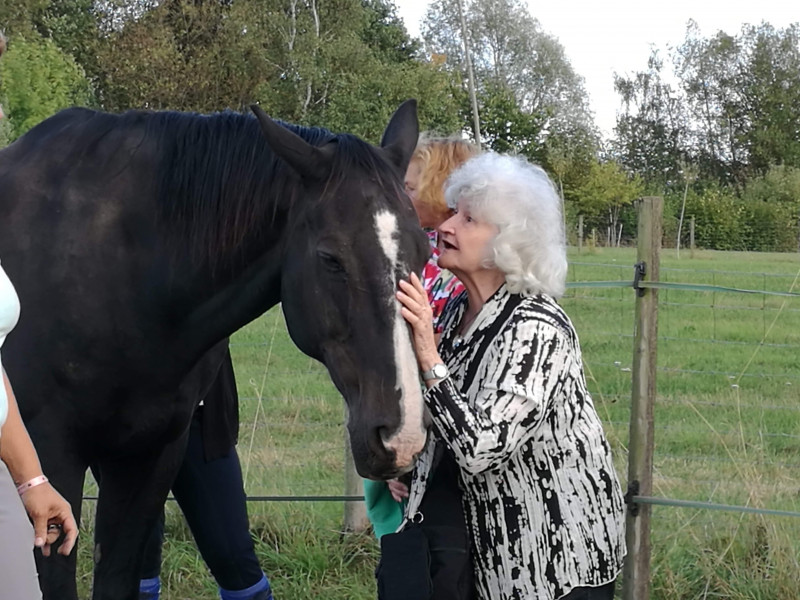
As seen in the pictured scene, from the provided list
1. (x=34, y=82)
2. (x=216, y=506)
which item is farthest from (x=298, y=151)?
(x=34, y=82)

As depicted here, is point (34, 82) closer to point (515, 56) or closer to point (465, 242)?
point (465, 242)

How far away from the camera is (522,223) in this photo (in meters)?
2.24

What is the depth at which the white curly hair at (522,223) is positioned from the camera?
7.32 ft

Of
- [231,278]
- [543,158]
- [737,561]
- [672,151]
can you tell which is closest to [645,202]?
[737,561]

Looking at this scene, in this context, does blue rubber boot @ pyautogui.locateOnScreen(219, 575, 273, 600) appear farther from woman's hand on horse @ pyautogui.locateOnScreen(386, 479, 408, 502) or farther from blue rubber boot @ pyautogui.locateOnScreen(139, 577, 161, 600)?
woman's hand on horse @ pyautogui.locateOnScreen(386, 479, 408, 502)

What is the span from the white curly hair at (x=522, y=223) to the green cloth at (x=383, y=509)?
0.74m

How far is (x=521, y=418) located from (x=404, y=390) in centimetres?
35

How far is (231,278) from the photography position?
2322 mm

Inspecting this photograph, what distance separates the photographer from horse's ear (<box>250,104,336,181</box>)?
2.03 m

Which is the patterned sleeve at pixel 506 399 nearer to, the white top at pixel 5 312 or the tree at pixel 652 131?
the white top at pixel 5 312

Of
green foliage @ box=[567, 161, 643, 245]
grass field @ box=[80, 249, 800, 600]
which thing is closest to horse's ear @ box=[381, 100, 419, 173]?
grass field @ box=[80, 249, 800, 600]

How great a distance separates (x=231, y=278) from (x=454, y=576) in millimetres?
939

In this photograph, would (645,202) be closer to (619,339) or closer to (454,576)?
(454,576)

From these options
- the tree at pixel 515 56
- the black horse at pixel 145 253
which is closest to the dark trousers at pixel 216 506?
the black horse at pixel 145 253
